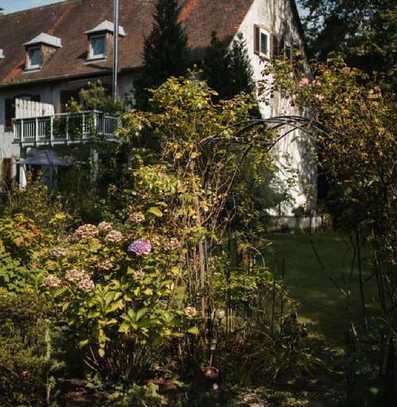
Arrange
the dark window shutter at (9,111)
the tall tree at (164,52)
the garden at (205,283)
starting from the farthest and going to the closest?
the dark window shutter at (9,111) → the tall tree at (164,52) → the garden at (205,283)

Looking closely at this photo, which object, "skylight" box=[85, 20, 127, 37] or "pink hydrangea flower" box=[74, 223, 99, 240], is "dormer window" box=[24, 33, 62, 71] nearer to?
"skylight" box=[85, 20, 127, 37]

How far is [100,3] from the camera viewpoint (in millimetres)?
29250

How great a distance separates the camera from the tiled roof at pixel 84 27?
74.0 ft

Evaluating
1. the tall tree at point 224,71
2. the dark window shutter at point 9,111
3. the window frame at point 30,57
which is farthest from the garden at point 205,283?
the dark window shutter at point 9,111

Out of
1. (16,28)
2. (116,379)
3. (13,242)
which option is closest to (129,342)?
(116,379)

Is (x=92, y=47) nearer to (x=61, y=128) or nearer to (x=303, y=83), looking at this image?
(x=61, y=128)

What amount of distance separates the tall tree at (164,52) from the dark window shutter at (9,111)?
37.1 ft

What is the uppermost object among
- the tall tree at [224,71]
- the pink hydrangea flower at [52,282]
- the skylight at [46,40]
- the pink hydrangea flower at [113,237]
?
the skylight at [46,40]

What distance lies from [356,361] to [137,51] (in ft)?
71.1

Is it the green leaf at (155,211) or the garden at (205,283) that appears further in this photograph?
the green leaf at (155,211)

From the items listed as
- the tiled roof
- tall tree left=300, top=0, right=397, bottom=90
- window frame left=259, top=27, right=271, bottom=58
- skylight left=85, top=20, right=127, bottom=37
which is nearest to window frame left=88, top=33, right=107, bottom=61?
skylight left=85, top=20, right=127, bottom=37

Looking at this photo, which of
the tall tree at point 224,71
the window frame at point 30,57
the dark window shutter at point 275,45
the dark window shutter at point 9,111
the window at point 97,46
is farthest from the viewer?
the dark window shutter at point 9,111

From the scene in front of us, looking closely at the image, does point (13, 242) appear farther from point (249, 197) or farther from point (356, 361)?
point (356, 361)

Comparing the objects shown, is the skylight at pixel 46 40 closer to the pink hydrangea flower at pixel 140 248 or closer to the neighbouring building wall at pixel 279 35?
the neighbouring building wall at pixel 279 35
